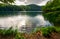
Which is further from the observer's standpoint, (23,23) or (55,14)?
(55,14)

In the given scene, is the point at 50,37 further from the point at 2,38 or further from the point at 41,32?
the point at 2,38

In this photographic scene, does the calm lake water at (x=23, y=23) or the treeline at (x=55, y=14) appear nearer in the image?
the calm lake water at (x=23, y=23)

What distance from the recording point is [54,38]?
473 inches

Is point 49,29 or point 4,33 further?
point 49,29

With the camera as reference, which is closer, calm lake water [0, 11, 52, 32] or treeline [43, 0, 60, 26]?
calm lake water [0, 11, 52, 32]

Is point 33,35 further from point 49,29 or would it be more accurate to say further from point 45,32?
point 49,29

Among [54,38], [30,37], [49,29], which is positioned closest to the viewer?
[30,37]

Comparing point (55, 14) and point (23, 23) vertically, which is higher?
point (55, 14)

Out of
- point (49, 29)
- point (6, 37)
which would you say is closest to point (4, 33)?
point (6, 37)

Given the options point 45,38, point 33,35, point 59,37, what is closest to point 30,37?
point 33,35

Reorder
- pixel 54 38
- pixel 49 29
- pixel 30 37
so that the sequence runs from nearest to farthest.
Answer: pixel 30 37
pixel 54 38
pixel 49 29

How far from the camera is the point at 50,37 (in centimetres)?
1219

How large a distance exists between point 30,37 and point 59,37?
7.50 ft

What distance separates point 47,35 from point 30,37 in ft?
5.10
